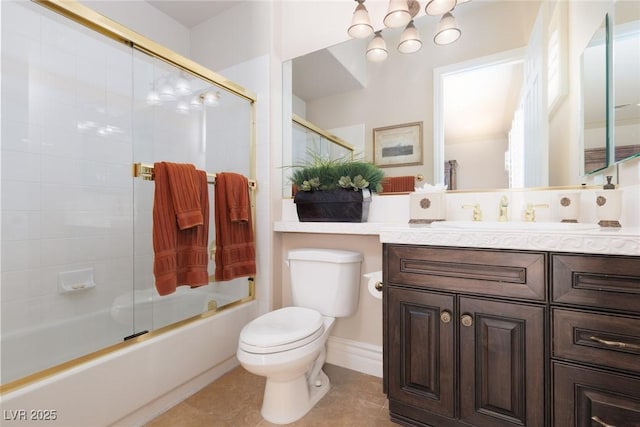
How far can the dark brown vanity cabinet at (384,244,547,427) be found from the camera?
3.15ft

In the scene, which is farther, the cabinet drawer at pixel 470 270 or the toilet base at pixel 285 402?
the toilet base at pixel 285 402

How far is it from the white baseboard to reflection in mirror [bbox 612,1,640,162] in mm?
1487

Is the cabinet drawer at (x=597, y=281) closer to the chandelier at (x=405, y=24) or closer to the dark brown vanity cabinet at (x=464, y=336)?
the dark brown vanity cabinet at (x=464, y=336)

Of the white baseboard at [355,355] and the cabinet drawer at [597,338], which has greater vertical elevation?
the cabinet drawer at [597,338]

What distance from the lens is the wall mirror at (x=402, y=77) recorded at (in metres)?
1.51

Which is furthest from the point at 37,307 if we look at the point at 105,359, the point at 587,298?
the point at 587,298

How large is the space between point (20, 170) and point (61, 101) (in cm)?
48

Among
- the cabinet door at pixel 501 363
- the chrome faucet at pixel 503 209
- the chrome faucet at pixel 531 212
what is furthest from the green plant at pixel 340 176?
the cabinet door at pixel 501 363

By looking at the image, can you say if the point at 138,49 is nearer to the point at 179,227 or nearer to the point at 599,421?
the point at 179,227

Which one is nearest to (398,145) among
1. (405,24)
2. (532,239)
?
(405,24)

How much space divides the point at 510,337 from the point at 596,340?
0.71ft

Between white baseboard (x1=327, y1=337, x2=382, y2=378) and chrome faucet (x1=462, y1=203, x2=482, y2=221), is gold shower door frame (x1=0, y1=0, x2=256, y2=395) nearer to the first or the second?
white baseboard (x1=327, y1=337, x2=382, y2=378)

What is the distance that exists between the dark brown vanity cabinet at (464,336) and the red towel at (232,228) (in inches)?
39.0

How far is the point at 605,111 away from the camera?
1.19 metres
